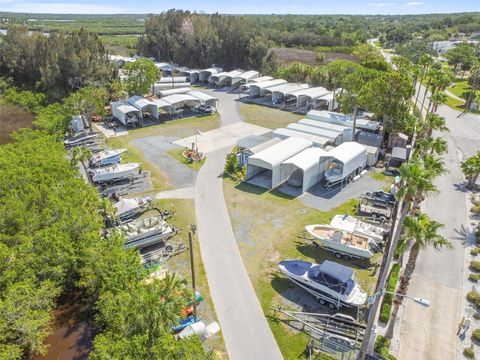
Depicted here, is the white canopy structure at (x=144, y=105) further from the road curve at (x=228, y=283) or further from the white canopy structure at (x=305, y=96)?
the white canopy structure at (x=305, y=96)

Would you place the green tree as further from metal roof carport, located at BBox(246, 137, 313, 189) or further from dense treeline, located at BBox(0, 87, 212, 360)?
dense treeline, located at BBox(0, 87, 212, 360)

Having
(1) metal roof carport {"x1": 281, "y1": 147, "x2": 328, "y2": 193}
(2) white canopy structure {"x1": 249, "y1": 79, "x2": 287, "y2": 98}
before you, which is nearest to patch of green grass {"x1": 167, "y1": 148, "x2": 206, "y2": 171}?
(1) metal roof carport {"x1": 281, "y1": 147, "x2": 328, "y2": 193}

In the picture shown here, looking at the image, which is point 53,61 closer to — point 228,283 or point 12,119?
point 12,119

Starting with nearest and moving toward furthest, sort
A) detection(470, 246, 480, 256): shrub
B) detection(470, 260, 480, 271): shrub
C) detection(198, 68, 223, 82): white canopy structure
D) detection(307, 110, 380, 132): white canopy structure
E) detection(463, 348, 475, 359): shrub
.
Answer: detection(463, 348, 475, 359): shrub → detection(470, 260, 480, 271): shrub → detection(470, 246, 480, 256): shrub → detection(307, 110, 380, 132): white canopy structure → detection(198, 68, 223, 82): white canopy structure

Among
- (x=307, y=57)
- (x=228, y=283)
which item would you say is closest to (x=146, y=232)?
(x=228, y=283)

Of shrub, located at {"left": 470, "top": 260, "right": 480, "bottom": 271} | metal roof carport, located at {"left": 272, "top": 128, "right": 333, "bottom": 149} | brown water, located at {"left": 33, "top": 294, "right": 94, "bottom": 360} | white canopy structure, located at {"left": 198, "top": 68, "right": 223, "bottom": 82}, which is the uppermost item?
white canopy structure, located at {"left": 198, "top": 68, "right": 223, "bottom": 82}

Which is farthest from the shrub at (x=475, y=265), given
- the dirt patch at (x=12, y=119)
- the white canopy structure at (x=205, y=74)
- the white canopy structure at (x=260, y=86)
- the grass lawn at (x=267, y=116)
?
the white canopy structure at (x=205, y=74)
